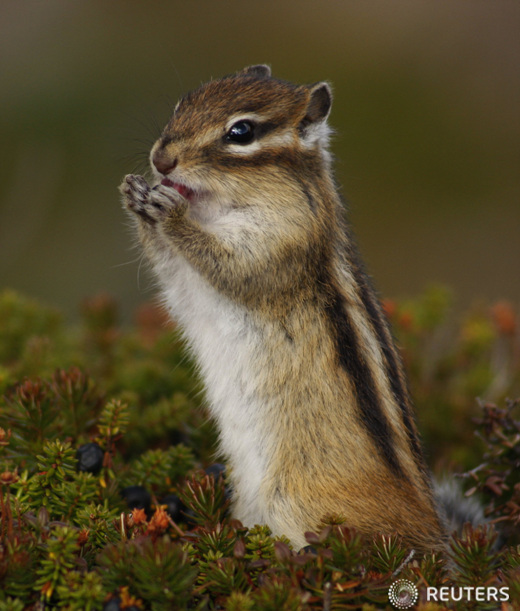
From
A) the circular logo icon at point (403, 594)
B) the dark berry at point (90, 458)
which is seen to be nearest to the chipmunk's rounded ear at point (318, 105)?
the dark berry at point (90, 458)

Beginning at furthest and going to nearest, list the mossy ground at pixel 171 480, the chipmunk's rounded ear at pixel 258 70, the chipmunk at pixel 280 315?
the chipmunk's rounded ear at pixel 258 70 → the chipmunk at pixel 280 315 → the mossy ground at pixel 171 480

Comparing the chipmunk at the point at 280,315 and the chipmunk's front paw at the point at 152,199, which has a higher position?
the chipmunk's front paw at the point at 152,199

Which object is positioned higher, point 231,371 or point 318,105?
point 318,105

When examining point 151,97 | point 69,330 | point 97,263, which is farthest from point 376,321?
point 151,97

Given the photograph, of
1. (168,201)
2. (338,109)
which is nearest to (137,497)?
(168,201)

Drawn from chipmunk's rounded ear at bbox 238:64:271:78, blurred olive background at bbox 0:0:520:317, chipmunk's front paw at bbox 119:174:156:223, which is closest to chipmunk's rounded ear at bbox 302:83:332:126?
chipmunk's rounded ear at bbox 238:64:271:78

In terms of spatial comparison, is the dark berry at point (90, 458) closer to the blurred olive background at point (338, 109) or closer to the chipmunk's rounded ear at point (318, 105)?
the chipmunk's rounded ear at point (318, 105)

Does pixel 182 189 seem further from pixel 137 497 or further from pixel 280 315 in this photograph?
pixel 137 497
